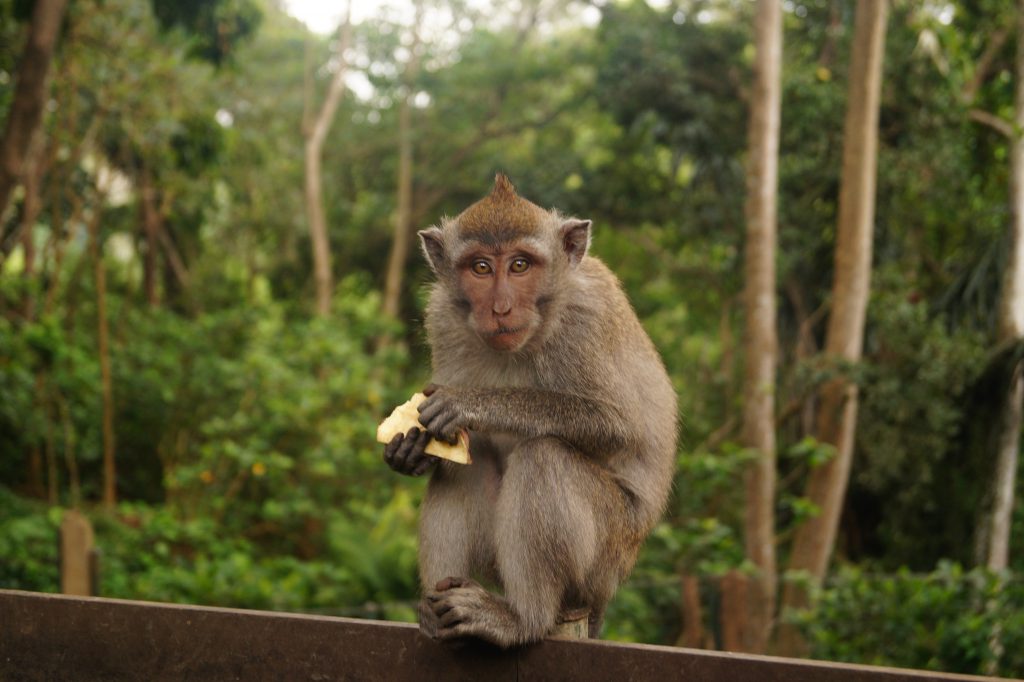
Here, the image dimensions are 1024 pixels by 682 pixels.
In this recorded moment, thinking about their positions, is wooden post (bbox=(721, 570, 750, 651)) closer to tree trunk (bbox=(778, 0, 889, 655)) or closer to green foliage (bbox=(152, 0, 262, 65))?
tree trunk (bbox=(778, 0, 889, 655))

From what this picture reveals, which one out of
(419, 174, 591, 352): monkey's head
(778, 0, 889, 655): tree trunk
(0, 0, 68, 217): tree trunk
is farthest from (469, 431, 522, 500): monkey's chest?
(778, 0, 889, 655): tree trunk

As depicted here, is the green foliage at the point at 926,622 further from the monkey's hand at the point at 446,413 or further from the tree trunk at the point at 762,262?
the monkey's hand at the point at 446,413

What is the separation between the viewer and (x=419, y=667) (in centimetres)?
258

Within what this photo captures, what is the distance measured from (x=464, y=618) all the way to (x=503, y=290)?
95cm

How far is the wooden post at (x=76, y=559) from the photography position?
5852 mm

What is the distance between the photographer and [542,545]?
2867mm

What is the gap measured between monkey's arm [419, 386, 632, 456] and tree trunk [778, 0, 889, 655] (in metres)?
7.18

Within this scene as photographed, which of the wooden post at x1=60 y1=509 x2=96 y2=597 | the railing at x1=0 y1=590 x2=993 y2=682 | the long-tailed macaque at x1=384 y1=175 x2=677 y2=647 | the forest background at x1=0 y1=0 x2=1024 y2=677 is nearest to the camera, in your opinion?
the railing at x1=0 y1=590 x2=993 y2=682

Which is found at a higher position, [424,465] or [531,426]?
[531,426]

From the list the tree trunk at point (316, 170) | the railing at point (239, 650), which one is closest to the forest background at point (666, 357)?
the tree trunk at point (316, 170)

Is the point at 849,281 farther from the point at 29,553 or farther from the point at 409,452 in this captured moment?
the point at 409,452

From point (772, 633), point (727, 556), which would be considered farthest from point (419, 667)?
point (772, 633)

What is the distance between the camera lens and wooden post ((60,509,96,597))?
5852 millimetres

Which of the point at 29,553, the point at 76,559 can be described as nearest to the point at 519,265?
the point at 76,559
